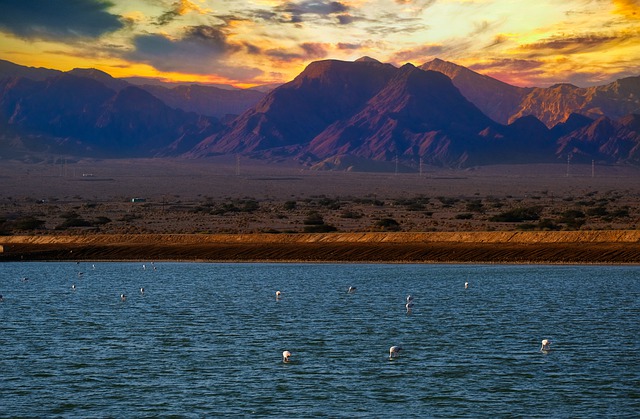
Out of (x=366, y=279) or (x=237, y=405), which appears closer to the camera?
(x=237, y=405)

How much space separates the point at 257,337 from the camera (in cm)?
3147

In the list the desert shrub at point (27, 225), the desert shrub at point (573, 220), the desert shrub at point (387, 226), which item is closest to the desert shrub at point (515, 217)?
the desert shrub at point (573, 220)

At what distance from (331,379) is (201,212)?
8329 cm

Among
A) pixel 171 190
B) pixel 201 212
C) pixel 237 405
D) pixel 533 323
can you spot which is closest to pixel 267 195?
pixel 171 190

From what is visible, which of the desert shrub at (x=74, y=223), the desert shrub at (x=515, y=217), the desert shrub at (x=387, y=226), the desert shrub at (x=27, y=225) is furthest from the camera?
the desert shrub at (x=74, y=223)

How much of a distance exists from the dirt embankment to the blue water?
8.32 meters

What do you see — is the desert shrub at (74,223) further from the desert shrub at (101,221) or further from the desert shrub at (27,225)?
the desert shrub at (27,225)

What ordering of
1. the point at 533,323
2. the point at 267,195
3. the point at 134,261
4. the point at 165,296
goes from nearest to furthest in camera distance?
the point at 533,323
the point at 165,296
the point at 134,261
the point at 267,195

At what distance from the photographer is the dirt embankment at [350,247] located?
5878 cm

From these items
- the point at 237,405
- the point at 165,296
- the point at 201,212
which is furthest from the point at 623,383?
the point at 201,212

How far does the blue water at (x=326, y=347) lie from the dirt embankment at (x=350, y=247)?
328 inches

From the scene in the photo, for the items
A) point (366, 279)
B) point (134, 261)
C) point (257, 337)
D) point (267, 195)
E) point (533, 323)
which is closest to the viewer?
point (257, 337)

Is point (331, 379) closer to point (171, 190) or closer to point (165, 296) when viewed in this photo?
point (165, 296)

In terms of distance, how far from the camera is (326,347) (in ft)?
96.4
